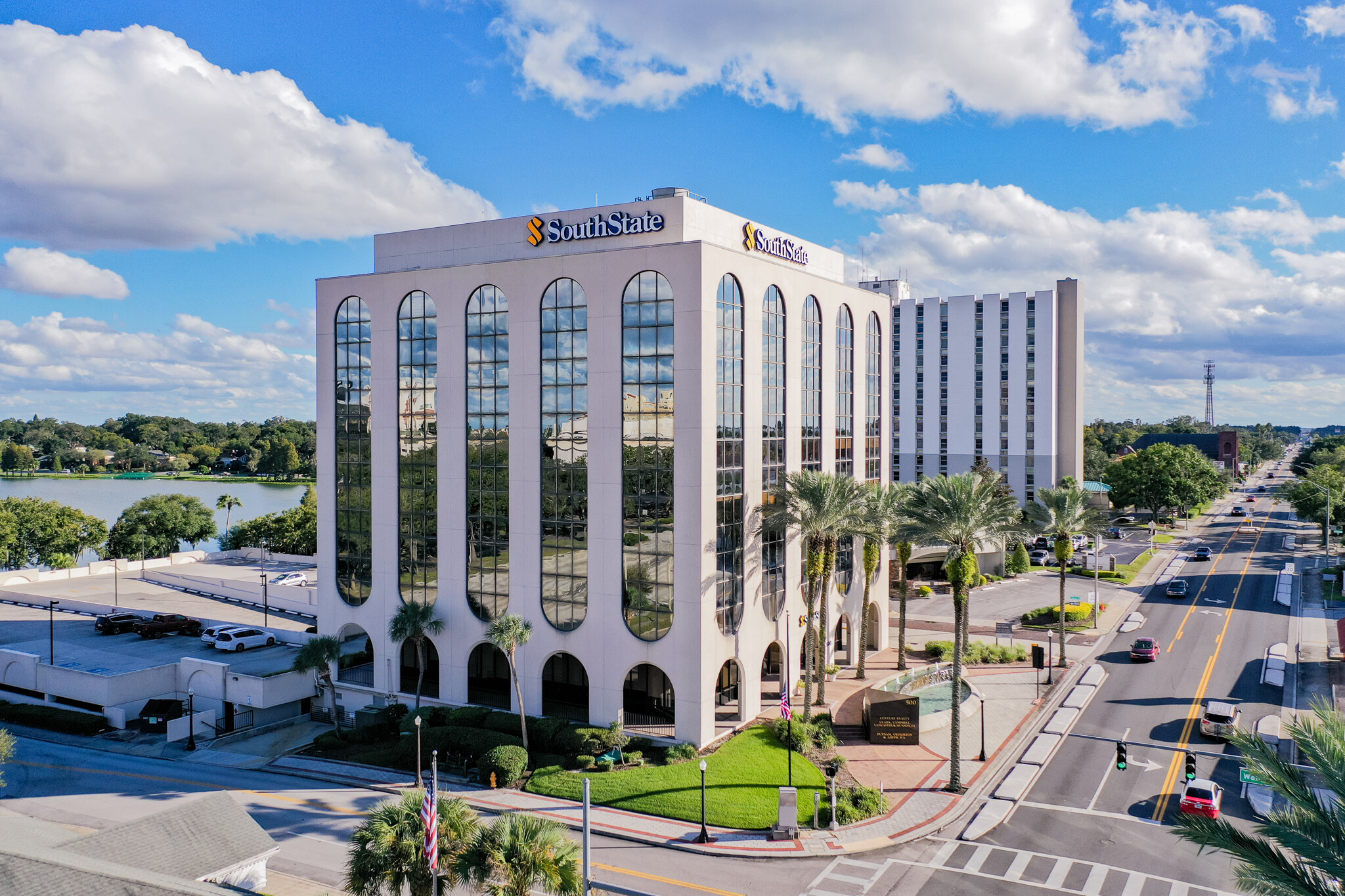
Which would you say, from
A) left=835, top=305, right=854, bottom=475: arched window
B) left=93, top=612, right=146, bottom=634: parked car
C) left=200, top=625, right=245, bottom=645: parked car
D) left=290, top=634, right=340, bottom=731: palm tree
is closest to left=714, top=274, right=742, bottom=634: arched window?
left=835, top=305, right=854, bottom=475: arched window

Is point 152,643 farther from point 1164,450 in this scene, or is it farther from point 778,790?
point 1164,450

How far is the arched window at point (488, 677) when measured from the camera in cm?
4394

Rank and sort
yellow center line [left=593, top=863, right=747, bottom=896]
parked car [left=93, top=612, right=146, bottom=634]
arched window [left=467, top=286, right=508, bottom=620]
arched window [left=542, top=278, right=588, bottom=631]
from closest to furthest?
1. yellow center line [left=593, top=863, right=747, bottom=896]
2. arched window [left=542, top=278, right=588, bottom=631]
3. arched window [left=467, top=286, right=508, bottom=620]
4. parked car [left=93, top=612, right=146, bottom=634]

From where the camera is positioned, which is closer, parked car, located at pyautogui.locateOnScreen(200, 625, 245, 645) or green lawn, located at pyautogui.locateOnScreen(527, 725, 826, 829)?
green lawn, located at pyautogui.locateOnScreen(527, 725, 826, 829)

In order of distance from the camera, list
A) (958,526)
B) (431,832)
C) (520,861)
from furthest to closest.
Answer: (958,526), (431,832), (520,861)

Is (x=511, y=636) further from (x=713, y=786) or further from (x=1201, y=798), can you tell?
(x=1201, y=798)

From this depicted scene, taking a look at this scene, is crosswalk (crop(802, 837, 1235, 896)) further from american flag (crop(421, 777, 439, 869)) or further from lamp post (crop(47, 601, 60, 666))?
lamp post (crop(47, 601, 60, 666))

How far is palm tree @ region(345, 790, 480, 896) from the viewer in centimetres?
2080

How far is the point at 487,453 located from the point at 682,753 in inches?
726

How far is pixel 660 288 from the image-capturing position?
39469mm

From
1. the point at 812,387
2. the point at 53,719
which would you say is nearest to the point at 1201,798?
the point at 812,387

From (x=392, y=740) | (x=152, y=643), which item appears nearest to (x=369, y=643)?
(x=392, y=740)

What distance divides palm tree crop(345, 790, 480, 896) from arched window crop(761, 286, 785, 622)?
77.6 ft

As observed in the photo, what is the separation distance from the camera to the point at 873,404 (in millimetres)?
56312
